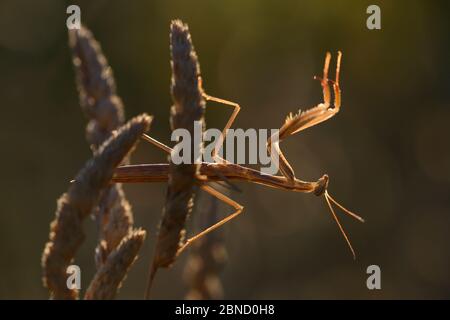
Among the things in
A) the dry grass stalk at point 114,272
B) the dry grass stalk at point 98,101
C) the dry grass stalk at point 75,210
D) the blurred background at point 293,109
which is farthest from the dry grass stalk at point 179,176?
the blurred background at point 293,109

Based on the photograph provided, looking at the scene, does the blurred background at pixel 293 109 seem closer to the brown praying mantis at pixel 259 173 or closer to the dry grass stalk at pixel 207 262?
the brown praying mantis at pixel 259 173

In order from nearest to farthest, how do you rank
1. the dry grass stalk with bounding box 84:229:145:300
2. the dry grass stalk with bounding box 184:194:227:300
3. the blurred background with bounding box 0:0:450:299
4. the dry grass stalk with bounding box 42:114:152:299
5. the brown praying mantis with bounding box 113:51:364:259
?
the dry grass stalk with bounding box 42:114:152:299 → the dry grass stalk with bounding box 84:229:145:300 → the dry grass stalk with bounding box 184:194:227:300 → the brown praying mantis with bounding box 113:51:364:259 → the blurred background with bounding box 0:0:450:299

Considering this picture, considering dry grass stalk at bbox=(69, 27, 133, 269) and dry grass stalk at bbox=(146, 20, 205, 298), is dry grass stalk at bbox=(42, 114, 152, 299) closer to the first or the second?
dry grass stalk at bbox=(146, 20, 205, 298)

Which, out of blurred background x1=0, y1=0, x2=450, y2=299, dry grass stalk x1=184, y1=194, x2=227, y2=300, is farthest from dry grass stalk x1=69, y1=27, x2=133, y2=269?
blurred background x1=0, y1=0, x2=450, y2=299

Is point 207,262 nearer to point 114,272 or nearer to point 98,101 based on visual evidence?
point 98,101

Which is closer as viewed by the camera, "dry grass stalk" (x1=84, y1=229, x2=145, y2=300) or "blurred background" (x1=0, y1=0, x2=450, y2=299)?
"dry grass stalk" (x1=84, y1=229, x2=145, y2=300)
